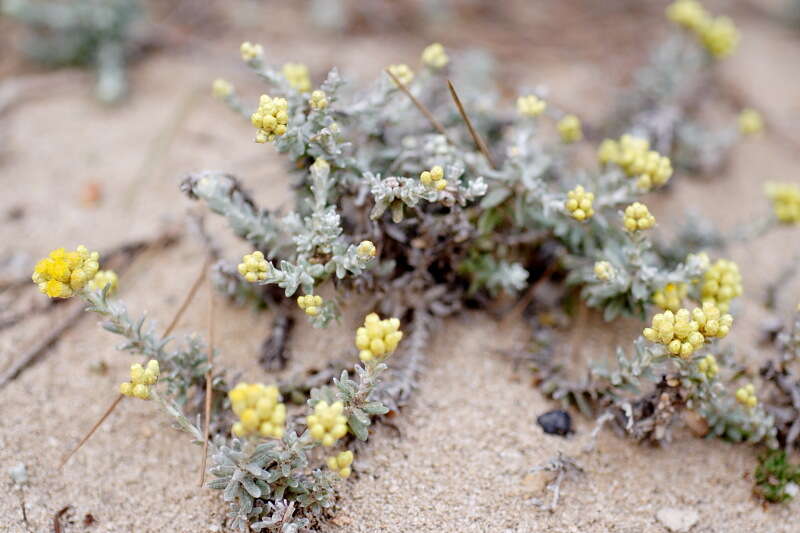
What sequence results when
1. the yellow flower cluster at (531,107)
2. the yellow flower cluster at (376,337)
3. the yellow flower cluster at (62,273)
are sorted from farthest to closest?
the yellow flower cluster at (531,107) < the yellow flower cluster at (62,273) < the yellow flower cluster at (376,337)

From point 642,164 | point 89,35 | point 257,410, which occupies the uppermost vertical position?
point 642,164

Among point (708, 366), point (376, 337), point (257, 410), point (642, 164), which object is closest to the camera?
point (257, 410)

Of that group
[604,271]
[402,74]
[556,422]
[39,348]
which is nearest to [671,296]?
[604,271]

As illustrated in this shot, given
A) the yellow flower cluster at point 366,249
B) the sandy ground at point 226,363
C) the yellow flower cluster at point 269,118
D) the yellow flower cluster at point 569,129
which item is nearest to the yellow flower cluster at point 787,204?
the sandy ground at point 226,363

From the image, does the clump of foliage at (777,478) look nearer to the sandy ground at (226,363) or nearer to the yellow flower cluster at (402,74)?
the sandy ground at (226,363)

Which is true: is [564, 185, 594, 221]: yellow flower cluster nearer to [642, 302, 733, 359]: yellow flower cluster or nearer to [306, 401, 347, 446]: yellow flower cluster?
[642, 302, 733, 359]: yellow flower cluster

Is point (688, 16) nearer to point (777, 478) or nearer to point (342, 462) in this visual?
point (777, 478)
